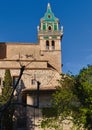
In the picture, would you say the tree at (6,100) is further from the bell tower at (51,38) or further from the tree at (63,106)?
the bell tower at (51,38)

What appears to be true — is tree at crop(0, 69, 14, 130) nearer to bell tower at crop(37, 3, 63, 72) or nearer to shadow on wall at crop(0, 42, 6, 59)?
shadow on wall at crop(0, 42, 6, 59)

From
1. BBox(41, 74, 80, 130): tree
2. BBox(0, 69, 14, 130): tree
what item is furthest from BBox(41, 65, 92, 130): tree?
→ BBox(0, 69, 14, 130): tree

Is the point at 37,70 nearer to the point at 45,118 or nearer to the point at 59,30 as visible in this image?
the point at 45,118

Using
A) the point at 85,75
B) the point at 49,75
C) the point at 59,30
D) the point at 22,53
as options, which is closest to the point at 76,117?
the point at 85,75

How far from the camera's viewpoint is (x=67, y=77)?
26.2m

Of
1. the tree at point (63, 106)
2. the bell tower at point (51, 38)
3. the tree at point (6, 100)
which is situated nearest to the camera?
the tree at point (63, 106)

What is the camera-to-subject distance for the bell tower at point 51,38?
56.7 metres

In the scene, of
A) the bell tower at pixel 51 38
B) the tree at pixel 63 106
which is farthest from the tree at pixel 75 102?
the bell tower at pixel 51 38

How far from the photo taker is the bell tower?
56.7 meters

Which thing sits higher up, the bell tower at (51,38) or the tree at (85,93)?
the bell tower at (51,38)

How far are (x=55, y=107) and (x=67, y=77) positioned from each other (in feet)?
8.85

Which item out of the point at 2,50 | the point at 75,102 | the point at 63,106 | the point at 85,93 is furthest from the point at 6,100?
the point at 2,50

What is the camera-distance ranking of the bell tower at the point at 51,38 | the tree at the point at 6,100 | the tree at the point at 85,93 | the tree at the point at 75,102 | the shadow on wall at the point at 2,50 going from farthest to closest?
the bell tower at the point at 51,38, the shadow on wall at the point at 2,50, the tree at the point at 6,100, the tree at the point at 75,102, the tree at the point at 85,93

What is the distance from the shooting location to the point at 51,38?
59406mm
